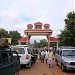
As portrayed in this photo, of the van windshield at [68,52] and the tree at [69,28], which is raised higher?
the tree at [69,28]

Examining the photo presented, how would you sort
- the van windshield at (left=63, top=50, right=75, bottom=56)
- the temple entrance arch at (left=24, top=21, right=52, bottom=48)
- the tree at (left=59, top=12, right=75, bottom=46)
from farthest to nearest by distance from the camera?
the temple entrance arch at (left=24, top=21, right=52, bottom=48) < the tree at (left=59, top=12, right=75, bottom=46) < the van windshield at (left=63, top=50, right=75, bottom=56)

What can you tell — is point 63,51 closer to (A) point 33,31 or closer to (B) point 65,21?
(B) point 65,21

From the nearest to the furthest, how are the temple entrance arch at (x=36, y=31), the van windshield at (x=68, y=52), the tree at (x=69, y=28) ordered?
the van windshield at (x=68, y=52), the tree at (x=69, y=28), the temple entrance arch at (x=36, y=31)

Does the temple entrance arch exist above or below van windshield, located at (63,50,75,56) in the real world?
above

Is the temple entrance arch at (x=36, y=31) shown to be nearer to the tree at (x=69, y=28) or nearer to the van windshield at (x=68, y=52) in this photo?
the tree at (x=69, y=28)

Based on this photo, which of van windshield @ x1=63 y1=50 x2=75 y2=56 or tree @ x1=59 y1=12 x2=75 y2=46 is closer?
van windshield @ x1=63 y1=50 x2=75 y2=56

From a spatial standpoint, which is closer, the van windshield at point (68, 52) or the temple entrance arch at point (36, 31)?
the van windshield at point (68, 52)

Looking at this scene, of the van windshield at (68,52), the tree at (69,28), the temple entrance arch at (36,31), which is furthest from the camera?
the temple entrance arch at (36,31)

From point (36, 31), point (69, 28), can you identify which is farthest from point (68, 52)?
point (36, 31)

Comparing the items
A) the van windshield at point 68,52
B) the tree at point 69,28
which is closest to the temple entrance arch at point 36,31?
the tree at point 69,28

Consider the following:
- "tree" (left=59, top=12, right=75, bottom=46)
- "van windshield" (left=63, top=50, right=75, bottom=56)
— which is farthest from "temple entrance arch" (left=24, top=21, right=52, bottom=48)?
"van windshield" (left=63, top=50, right=75, bottom=56)

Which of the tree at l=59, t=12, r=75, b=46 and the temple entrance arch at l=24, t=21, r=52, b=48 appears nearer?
the tree at l=59, t=12, r=75, b=46

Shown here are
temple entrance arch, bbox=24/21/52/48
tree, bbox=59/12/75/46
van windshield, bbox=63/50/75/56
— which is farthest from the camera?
temple entrance arch, bbox=24/21/52/48

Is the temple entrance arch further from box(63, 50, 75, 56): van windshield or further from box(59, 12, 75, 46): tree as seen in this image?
box(63, 50, 75, 56): van windshield
